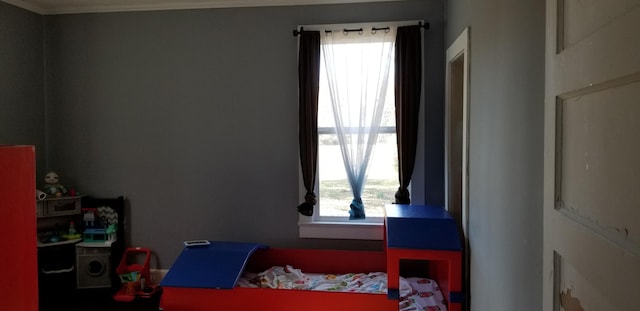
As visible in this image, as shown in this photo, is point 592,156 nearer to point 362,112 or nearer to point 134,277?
point 362,112

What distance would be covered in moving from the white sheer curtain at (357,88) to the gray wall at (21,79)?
2.53 meters

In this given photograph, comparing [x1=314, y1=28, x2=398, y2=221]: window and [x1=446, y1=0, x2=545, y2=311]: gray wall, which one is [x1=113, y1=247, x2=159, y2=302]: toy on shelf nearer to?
[x1=314, y1=28, x2=398, y2=221]: window

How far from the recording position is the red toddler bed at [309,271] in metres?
2.32

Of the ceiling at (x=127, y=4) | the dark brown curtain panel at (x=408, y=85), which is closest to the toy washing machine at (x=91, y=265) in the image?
the ceiling at (x=127, y=4)

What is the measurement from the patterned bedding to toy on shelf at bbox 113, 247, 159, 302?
94 centimetres

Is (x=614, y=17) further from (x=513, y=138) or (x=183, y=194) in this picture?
(x=183, y=194)

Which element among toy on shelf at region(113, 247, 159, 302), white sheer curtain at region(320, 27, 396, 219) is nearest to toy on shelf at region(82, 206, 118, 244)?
toy on shelf at region(113, 247, 159, 302)

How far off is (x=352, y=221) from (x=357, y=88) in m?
1.09

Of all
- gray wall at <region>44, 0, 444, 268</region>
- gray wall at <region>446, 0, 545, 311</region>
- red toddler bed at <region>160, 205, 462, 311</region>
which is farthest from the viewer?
gray wall at <region>44, 0, 444, 268</region>

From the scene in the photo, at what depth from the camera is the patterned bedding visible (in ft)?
8.73

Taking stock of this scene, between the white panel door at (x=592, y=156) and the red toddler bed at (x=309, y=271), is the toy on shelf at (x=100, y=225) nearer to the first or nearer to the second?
the red toddler bed at (x=309, y=271)

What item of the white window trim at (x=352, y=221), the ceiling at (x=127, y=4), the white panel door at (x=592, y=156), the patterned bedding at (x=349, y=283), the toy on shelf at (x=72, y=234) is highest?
the ceiling at (x=127, y=4)

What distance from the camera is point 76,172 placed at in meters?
3.60

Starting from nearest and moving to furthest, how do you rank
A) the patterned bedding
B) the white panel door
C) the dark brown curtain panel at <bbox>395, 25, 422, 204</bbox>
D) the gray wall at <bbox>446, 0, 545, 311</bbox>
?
the white panel door
the gray wall at <bbox>446, 0, 545, 311</bbox>
the patterned bedding
the dark brown curtain panel at <bbox>395, 25, 422, 204</bbox>
